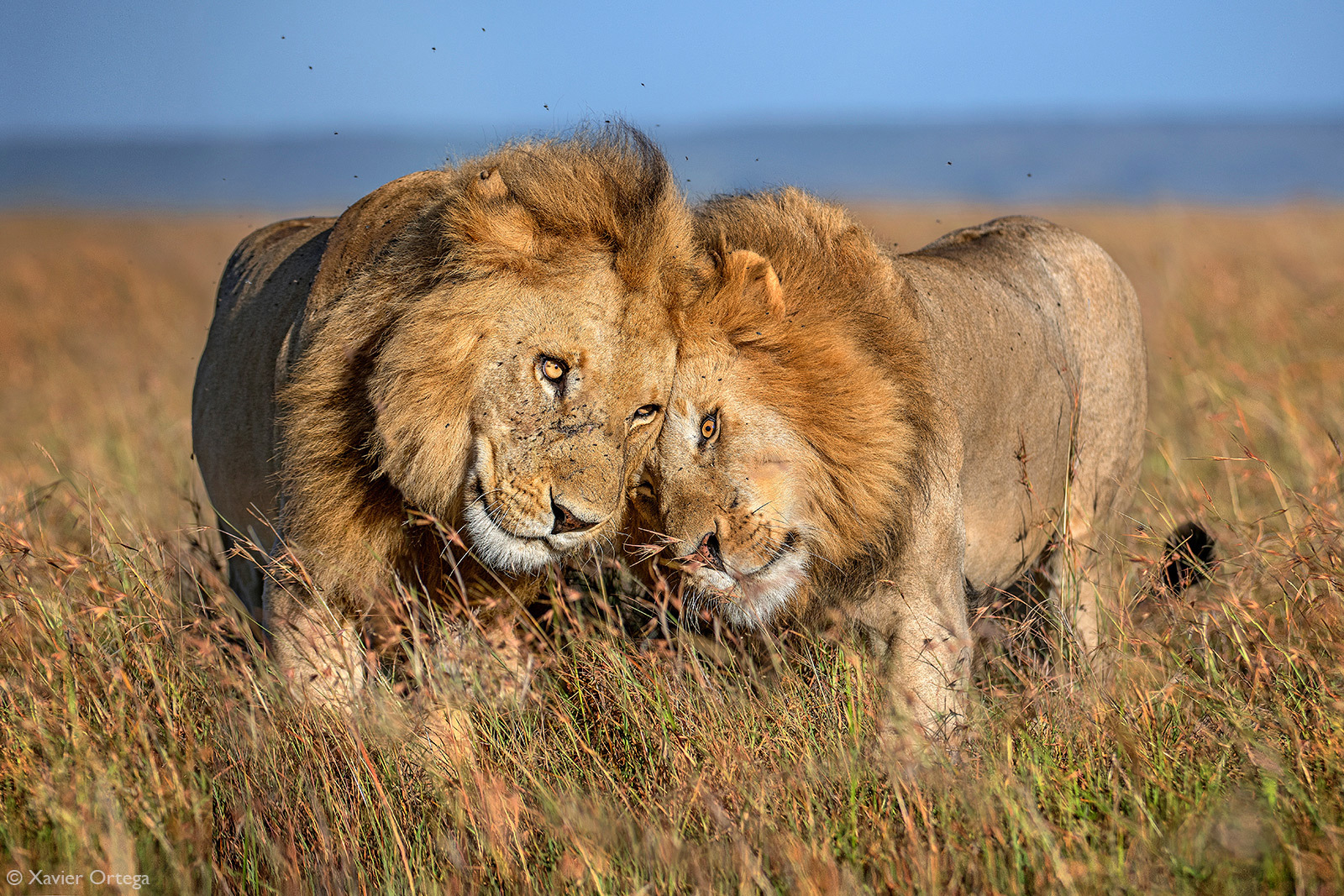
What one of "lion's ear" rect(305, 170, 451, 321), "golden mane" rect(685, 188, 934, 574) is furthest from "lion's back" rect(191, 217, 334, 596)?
"golden mane" rect(685, 188, 934, 574)

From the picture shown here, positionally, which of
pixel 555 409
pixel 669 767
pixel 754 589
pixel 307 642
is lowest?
pixel 669 767

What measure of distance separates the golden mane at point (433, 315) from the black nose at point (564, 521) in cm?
29

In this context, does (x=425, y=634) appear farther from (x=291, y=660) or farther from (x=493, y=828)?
(x=493, y=828)

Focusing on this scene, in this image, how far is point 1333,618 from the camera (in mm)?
3188

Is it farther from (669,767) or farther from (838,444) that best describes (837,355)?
(669,767)

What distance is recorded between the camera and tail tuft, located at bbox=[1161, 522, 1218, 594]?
12.0ft

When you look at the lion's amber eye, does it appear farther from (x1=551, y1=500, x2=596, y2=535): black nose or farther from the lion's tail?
the lion's tail

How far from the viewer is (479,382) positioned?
111 inches

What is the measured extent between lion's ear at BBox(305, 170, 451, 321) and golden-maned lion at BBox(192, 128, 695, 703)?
21mm

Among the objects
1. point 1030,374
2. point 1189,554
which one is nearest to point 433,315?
point 1030,374

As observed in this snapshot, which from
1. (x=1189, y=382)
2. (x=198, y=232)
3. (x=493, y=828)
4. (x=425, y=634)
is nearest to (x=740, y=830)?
(x=493, y=828)

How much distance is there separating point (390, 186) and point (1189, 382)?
665 centimetres

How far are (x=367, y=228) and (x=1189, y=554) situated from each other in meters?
2.75

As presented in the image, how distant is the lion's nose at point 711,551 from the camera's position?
2.93 m
